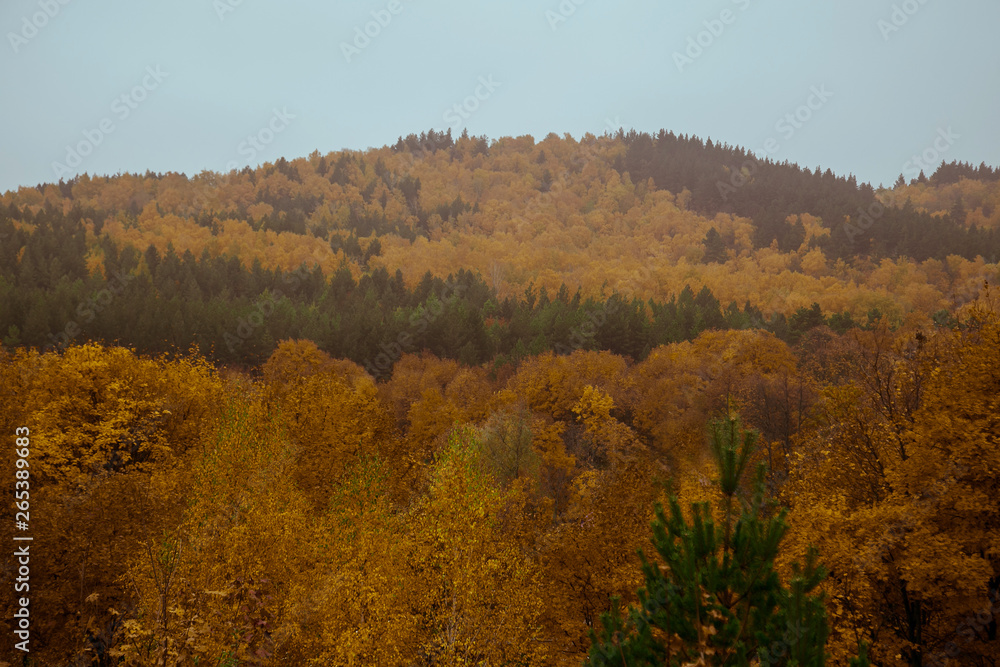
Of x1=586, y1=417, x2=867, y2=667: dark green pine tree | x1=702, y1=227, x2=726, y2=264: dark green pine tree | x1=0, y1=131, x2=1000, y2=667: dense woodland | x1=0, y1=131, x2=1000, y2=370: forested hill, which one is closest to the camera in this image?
x1=586, y1=417, x2=867, y2=667: dark green pine tree

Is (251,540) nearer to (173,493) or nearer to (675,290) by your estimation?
(173,493)

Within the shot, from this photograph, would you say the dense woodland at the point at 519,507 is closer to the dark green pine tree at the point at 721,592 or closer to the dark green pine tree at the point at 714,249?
the dark green pine tree at the point at 721,592

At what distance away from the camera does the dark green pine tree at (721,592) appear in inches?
363

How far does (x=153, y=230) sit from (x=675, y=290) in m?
134

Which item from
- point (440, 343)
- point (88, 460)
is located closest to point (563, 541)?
point (88, 460)

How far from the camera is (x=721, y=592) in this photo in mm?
10070

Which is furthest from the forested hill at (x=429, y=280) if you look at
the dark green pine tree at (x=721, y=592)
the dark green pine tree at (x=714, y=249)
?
the dark green pine tree at (x=721, y=592)

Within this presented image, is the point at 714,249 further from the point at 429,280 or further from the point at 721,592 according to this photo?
the point at 721,592

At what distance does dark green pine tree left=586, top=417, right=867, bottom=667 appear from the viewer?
9.21 m

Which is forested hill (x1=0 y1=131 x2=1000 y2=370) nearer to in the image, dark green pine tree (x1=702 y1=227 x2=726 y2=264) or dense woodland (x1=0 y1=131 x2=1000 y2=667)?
dark green pine tree (x1=702 y1=227 x2=726 y2=264)

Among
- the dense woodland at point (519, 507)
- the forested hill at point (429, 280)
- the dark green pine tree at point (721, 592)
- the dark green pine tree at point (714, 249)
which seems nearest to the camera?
the dark green pine tree at point (721, 592)

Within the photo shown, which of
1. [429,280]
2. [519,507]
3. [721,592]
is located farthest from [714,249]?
[721,592]

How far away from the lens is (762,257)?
175875 mm

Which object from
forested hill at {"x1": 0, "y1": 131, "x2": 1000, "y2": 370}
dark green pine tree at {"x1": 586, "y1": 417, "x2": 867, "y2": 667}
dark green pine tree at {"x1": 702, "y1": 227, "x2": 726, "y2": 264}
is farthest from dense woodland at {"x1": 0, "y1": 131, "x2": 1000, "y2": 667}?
dark green pine tree at {"x1": 702, "y1": 227, "x2": 726, "y2": 264}
